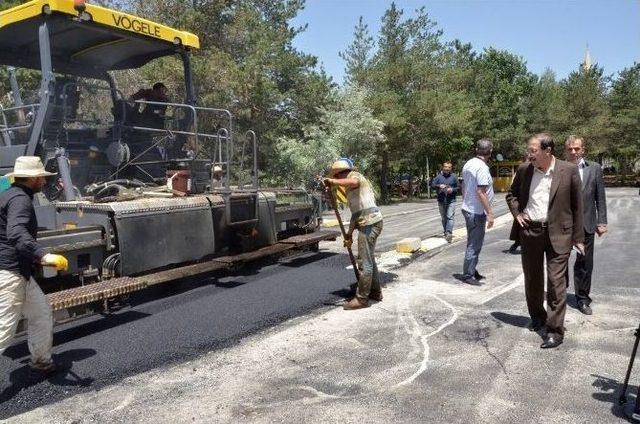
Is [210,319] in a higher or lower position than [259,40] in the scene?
lower

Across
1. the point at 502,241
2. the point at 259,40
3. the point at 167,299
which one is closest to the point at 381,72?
the point at 259,40

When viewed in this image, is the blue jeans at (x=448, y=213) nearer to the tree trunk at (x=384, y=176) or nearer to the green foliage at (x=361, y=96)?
the green foliage at (x=361, y=96)

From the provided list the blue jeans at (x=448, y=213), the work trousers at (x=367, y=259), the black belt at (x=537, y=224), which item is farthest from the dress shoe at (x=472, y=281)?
the blue jeans at (x=448, y=213)

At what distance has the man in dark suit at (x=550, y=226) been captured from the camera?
4.37 m

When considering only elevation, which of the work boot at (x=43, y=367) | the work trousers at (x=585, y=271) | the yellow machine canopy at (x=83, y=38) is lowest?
the work boot at (x=43, y=367)

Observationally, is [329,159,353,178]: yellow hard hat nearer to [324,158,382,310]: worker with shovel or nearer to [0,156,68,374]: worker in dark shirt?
[324,158,382,310]: worker with shovel

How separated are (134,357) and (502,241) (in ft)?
25.5

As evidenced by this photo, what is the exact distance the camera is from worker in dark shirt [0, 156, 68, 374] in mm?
3629

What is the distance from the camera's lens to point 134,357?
4305 mm

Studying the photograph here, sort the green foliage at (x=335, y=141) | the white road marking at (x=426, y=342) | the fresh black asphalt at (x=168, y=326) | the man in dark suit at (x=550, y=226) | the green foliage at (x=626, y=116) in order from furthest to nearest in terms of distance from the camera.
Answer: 1. the green foliage at (x=626, y=116)
2. the green foliage at (x=335, y=141)
3. the man in dark suit at (x=550, y=226)
4. the fresh black asphalt at (x=168, y=326)
5. the white road marking at (x=426, y=342)

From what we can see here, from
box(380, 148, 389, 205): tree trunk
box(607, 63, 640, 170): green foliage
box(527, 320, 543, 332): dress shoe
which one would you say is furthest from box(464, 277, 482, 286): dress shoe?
box(607, 63, 640, 170): green foliage

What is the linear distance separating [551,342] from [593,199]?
5.90 feet

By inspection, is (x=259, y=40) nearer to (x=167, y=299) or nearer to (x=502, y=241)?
(x=502, y=241)

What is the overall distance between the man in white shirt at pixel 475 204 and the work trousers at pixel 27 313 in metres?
4.79
